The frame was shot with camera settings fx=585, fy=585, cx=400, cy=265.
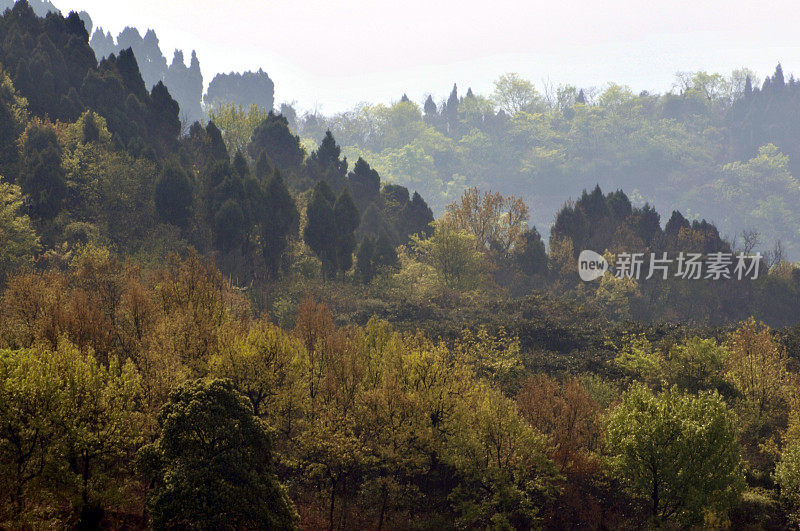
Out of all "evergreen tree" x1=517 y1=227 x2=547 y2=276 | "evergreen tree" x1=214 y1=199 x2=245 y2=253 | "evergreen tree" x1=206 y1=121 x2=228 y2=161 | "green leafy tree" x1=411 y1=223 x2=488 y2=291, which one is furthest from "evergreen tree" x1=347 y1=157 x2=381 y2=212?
"evergreen tree" x1=214 y1=199 x2=245 y2=253

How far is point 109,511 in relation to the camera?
83.1 feet

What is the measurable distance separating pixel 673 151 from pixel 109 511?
165629mm

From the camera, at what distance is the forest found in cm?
2333

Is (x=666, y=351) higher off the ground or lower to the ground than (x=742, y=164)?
lower

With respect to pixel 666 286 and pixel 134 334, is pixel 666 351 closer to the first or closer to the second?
pixel 666 286

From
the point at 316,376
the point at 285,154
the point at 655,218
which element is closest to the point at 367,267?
the point at 285,154

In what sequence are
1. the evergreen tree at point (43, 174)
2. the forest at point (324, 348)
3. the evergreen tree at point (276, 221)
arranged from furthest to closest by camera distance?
the evergreen tree at point (276, 221) → the evergreen tree at point (43, 174) → the forest at point (324, 348)

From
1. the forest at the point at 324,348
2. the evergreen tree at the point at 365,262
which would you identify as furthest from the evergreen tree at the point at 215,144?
the evergreen tree at the point at 365,262

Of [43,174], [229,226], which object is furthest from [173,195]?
[43,174]

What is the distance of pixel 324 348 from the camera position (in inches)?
1342

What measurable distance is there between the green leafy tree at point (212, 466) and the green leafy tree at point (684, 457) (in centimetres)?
1523

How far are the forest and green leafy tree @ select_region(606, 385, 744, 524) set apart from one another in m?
0.12

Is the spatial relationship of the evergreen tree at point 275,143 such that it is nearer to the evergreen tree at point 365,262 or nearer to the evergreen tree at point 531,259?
the evergreen tree at point 365,262

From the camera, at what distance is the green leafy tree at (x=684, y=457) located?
25.2 metres
